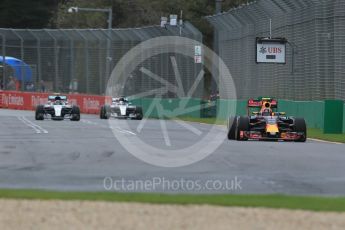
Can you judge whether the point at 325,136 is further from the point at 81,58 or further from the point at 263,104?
the point at 81,58

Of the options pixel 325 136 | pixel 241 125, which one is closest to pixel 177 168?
pixel 241 125

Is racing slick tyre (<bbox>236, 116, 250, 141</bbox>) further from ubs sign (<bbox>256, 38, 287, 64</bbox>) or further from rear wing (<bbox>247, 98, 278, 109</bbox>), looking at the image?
ubs sign (<bbox>256, 38, 287, 64</bbox>)

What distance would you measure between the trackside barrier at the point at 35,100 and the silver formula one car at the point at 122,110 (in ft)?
27.6

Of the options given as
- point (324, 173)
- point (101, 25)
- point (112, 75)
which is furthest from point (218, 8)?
point (101, 25)

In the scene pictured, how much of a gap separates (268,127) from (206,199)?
554 inches

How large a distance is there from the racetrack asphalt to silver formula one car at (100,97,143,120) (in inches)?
711

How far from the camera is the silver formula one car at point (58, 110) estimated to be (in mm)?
40875

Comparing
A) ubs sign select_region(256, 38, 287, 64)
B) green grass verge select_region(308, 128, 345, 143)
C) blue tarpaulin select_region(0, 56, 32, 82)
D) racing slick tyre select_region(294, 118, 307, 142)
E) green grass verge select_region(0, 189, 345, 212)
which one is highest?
ubs sign select_region(256, 38, 287, 64)

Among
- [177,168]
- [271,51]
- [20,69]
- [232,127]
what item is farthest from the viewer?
[20,69]

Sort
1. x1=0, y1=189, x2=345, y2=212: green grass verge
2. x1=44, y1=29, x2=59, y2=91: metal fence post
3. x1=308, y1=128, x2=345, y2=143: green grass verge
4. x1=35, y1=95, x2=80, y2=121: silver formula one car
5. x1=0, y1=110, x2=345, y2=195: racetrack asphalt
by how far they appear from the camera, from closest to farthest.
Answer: x1=0, y1=189, x2=345, y2=212: green grass verge, x1=0, y1=110, x2=345, y2=195: racetrack asphalt, x1=308, y1=128, x2=345, y2=143: green grass verge, x1=35, y1=95, x2=80, y2=121: silver formula one car, x1=44, y1=29, x2=59, y2=91: metal fence post

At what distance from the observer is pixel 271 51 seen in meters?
33.8

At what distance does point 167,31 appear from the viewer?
2048 inches

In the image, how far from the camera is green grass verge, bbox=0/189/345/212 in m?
11.9

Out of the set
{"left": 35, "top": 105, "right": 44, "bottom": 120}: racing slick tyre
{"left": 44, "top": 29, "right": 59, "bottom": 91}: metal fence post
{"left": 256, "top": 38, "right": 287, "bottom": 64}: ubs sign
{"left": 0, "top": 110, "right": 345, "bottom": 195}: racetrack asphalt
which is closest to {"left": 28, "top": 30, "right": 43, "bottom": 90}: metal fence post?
{"left": 44, "top": 29, "right": 59, "bottom": 91}: metal fence post
